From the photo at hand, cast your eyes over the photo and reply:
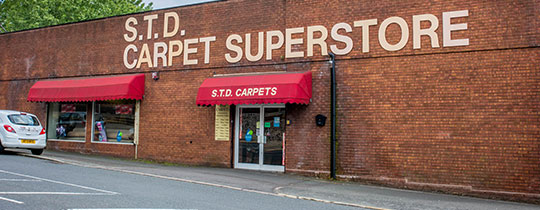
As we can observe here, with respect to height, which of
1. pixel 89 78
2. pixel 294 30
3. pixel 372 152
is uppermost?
pixel 294 30

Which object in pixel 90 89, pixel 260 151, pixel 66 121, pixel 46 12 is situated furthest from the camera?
pixel 46 12

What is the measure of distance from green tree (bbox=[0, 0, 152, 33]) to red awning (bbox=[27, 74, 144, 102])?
1250cm

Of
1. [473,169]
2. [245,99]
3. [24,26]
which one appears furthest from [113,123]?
[24,26]

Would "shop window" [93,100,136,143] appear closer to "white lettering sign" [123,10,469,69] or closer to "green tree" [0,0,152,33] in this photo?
"white lettering sign" [123,10,469,69]

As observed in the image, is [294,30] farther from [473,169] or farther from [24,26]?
[24,26]

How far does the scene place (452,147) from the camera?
11.2m

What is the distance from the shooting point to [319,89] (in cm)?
1289

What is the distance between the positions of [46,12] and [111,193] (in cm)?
2439

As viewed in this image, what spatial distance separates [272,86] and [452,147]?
533 centimetres

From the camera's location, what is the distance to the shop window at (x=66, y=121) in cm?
1748

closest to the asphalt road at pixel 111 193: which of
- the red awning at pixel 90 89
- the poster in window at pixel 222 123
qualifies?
the poster in window at pixel 222 123

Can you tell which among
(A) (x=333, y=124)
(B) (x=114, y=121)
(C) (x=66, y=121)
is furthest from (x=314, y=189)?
(C) (x=66, y=121)

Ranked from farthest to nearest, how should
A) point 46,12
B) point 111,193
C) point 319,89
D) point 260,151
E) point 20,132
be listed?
point 46,12, point 20,132, point 260,151, point 319,89, point 111,193

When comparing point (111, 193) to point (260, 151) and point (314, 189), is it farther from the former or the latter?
point (260, 151)
